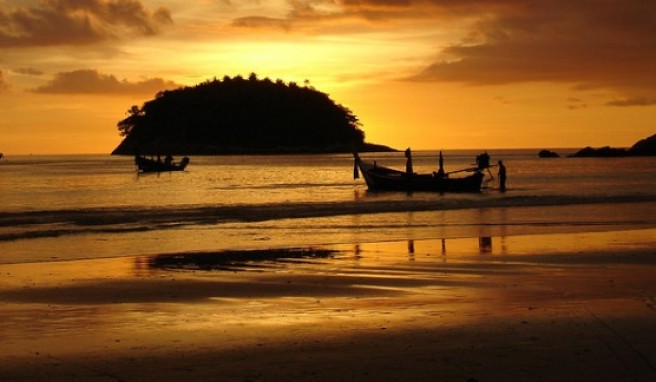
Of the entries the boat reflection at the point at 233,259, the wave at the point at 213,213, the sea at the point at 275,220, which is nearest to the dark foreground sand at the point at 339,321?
the boat reflection at the point at 233,259

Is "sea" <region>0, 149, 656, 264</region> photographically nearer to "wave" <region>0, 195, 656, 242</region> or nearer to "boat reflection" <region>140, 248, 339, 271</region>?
"wave" <region>0, 195, 656, 242</region>

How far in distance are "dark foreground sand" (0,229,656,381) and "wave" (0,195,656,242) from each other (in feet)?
41.0

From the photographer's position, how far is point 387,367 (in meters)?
8.41

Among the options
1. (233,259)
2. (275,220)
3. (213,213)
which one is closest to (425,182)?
(213,213)

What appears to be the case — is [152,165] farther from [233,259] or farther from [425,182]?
[233,259]

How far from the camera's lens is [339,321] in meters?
10.8

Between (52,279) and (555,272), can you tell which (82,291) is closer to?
(52,279)

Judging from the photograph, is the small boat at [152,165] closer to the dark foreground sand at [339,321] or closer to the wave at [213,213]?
the wave at [213,213]

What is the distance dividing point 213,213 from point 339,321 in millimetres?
27503

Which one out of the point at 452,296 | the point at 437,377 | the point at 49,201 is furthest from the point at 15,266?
the point at 49,201

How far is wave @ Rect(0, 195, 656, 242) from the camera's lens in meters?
30.4

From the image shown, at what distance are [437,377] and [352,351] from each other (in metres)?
1.32

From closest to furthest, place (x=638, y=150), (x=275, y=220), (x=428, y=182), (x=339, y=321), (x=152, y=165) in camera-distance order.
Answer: (x=339, y=321), (x=275, y=220), (x=428, y=182), (x=152, y=165), (x=638, y=150)

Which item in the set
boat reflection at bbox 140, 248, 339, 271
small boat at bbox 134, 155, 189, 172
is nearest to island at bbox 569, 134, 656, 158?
small boat at bbox 134, 155, 189, 172
